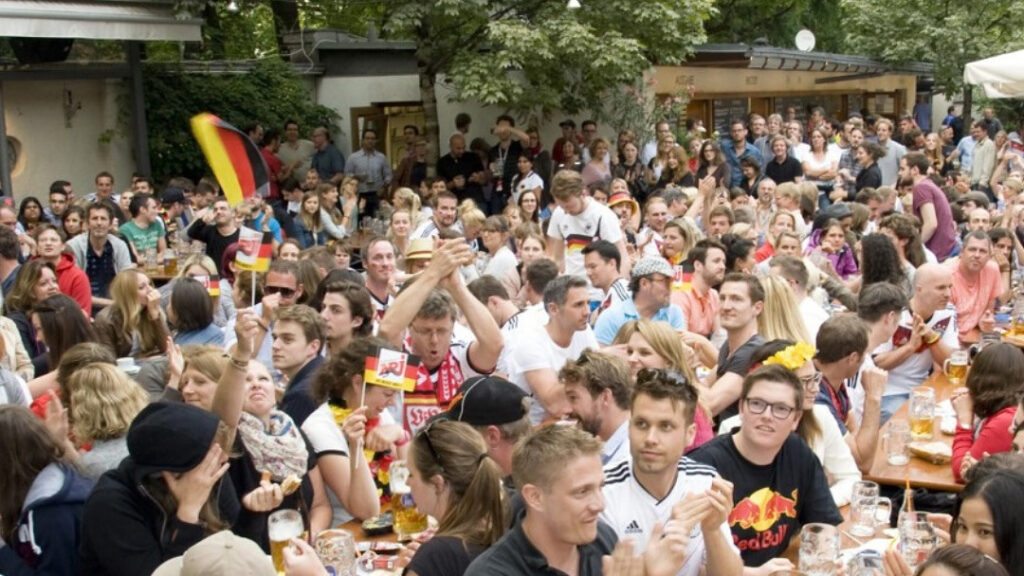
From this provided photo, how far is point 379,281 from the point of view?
8.25 meters

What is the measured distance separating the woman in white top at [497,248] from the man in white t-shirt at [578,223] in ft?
1.62

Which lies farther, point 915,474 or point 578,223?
point 578,223

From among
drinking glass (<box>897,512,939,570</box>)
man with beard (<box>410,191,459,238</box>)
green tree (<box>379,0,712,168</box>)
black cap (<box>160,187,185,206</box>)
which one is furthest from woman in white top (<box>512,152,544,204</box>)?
drinking glass (<box>897,512,939,570</box>)

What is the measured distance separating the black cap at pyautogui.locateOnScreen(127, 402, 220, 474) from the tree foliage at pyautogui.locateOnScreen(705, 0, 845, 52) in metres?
27.0

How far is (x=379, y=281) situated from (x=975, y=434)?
401 cm

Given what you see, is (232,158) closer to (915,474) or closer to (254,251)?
(254,251)

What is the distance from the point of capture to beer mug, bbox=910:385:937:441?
6.50 m

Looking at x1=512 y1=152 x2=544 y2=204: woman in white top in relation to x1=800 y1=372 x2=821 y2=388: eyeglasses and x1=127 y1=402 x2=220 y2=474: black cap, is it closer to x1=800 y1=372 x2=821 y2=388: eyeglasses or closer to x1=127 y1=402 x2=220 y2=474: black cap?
x1=800 y1=372 x2=821 y2=388: eyeglasses

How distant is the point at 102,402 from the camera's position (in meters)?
5.24

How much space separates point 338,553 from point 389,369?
3.21 feet

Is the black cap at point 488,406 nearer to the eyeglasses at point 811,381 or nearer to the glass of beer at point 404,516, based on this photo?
the glass of beer at point 404,516

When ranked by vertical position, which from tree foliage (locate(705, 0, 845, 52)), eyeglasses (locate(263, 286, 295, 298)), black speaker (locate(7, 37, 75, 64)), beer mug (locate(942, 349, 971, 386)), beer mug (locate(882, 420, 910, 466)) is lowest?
beer mug (locate(882, 420, 910, 466))

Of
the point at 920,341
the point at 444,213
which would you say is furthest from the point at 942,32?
the point at 920,341

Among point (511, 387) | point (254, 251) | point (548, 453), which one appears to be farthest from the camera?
point (254, 251)
